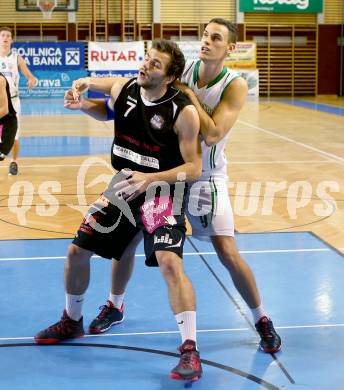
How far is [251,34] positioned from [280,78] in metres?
2.14

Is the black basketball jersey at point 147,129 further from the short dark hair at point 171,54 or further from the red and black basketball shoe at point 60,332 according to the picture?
the red and black basketball shoe at point 60,332

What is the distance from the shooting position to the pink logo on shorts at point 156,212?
14.2 feet

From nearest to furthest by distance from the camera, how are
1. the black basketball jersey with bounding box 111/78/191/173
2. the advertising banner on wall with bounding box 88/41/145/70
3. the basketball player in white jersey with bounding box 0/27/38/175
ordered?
the black basketball jersey with bounding box 111/78/191/173 → the basketball player in white jersey with bounding box 0/27/38/175 → the advertising banner on wall with bounding box 88/41/145/70

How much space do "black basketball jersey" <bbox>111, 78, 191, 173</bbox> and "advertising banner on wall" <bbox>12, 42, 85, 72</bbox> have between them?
70.8ft

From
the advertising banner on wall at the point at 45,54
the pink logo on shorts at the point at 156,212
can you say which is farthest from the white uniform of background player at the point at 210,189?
the advertising banner on wall at the point at 45,54

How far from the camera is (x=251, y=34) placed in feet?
95.7

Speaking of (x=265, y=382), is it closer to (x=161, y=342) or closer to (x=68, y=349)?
(x=161, y=342)

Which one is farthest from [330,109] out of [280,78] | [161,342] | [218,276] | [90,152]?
[161,342]

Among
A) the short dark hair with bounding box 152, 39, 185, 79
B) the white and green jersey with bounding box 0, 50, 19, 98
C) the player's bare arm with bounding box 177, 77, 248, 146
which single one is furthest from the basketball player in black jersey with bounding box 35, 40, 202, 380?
the white and green jersey with bounding box 0, 50, 19, 98

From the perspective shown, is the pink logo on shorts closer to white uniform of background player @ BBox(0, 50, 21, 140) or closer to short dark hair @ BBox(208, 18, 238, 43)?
short dark hair @ BBox(208, 18, 238, 43)

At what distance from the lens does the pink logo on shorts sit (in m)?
4.32

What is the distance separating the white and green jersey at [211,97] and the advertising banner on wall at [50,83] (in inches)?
830

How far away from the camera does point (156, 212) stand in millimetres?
4328

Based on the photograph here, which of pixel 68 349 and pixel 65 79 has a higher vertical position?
pixel 65 79
